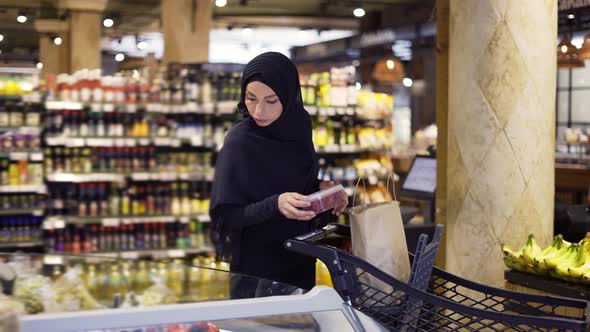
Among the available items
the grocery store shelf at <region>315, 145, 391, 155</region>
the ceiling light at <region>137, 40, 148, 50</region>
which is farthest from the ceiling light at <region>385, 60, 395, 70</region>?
the ceiling light at <region>137, 40, 148, 50</region>

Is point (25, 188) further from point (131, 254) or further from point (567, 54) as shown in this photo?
point (567, 54)

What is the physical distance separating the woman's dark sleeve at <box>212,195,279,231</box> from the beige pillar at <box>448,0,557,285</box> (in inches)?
54.4

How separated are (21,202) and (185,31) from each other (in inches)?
162

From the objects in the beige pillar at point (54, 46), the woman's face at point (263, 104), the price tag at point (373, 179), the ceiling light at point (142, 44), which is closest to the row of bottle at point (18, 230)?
the price tag at point (373, 179)

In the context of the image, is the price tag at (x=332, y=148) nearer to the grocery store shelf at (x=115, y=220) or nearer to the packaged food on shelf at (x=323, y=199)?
the grocery store shelf at (x=115, y=220)

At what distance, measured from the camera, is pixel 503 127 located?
3.46 meters

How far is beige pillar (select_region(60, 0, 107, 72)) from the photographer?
48.4 ft

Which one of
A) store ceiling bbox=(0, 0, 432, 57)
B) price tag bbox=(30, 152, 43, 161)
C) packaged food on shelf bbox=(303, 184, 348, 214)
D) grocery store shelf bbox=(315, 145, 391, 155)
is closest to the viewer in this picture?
packaged food on shelf bbox=(303, 184, 348, 214)

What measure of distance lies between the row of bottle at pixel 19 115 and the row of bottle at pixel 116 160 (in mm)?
340

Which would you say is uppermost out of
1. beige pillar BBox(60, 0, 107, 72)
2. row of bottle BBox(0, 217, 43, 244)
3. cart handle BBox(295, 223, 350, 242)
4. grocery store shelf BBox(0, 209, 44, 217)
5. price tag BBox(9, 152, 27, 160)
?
beige pillar BBox(60, 0, 107, 72)

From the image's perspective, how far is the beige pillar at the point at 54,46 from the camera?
61.1ft

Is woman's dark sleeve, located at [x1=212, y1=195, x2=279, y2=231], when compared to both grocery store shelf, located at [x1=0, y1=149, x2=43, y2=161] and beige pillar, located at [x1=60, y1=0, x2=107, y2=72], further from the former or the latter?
beige pillar, located at [x1=60, y1=0, x2=107, y2=72]

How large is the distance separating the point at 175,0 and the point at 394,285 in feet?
32.2

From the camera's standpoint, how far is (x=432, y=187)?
20.2ft
